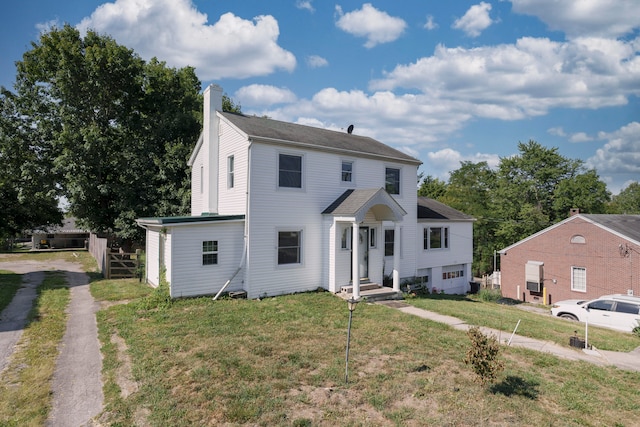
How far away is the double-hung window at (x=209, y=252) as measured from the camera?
13.4 metres

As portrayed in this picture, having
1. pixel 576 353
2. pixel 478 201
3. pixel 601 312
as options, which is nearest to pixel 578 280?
pixel 601 312

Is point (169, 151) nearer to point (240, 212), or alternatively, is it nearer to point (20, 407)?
point (240, 212)

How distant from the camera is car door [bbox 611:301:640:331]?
45.2 ft

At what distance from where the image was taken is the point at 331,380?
6.84 meters

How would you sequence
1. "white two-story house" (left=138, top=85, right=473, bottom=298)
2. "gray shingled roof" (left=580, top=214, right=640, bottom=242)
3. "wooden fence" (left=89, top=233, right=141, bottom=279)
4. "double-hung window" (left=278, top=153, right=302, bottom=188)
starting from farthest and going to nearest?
1. "gray shingled roof" (left=580, top=214, right=640, bottom=242)
2. "wooden fence" (left=89, top=233, right=141, bottom=279)
3. "double-hung window" (left=278, top=153, right=302, bottom=188)
4. "white two-story house" (left=138, top=85, right=473, bottom=298)

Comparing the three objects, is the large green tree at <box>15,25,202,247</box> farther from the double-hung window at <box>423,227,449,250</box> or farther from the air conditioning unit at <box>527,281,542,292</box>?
the air conditioning unit at <box>527,281,542,292</box>

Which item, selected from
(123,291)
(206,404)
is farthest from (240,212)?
(206,404)

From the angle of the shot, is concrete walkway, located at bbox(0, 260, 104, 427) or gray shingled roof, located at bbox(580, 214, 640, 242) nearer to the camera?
concrete walkway, located at bbox(0, 260, 104, 427)

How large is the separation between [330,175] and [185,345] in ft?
30.5

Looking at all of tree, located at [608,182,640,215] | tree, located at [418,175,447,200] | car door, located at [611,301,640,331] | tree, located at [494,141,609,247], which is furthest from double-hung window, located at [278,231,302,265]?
tree, located at [608,182,640,215]

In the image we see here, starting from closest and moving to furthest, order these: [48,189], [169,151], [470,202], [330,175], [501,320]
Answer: [501,320] → [330,175] → [48,189] → [169,151] → [470,202]

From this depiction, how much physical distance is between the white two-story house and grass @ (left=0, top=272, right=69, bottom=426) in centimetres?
360

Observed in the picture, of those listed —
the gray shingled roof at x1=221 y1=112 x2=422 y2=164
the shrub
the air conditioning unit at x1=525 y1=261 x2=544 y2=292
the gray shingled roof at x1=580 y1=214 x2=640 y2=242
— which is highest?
the gray shingled roof at x1=221 y1=112 x2=422 y2=164

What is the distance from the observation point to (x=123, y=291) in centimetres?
1472
